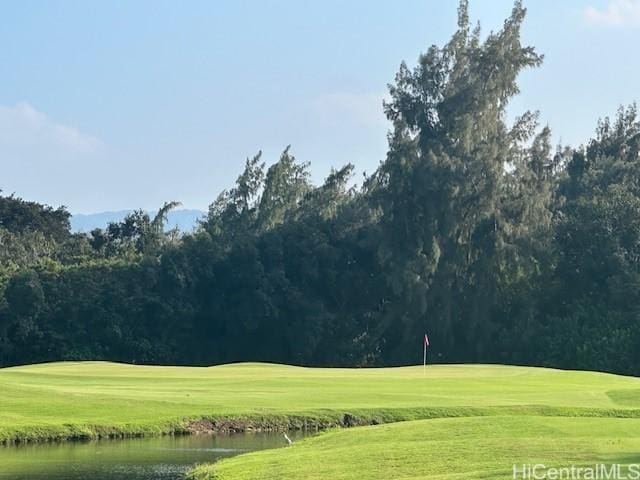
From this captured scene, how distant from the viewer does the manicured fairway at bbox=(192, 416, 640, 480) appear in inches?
778

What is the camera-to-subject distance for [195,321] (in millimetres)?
82438

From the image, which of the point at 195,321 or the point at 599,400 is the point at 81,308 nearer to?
the point at 195,321

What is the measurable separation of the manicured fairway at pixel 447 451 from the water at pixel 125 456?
6.31 feet

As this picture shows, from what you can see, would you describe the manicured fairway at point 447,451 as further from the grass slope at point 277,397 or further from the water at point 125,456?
the grass slope at point 277,397

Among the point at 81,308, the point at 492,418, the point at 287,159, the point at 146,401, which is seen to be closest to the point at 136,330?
the point at 81,308

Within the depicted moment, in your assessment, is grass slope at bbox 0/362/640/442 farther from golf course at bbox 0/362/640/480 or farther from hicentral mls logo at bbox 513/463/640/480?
hicentral mls logo at bbox 513/463/640/480

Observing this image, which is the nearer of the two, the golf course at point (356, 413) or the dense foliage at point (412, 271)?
the golf course at point (356, 413)

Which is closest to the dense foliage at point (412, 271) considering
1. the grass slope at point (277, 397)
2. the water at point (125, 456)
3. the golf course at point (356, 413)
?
the golf course at point (356, 413)

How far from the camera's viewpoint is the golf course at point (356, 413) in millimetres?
21500

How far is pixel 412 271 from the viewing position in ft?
251

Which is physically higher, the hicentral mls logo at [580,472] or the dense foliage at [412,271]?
the dense foliage at [412,271]

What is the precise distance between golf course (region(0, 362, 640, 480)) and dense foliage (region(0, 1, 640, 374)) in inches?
867

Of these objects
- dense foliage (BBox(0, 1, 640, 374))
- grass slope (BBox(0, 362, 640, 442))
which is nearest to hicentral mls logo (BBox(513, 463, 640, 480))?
grass slope (BBox(0, 362, 640, 442))

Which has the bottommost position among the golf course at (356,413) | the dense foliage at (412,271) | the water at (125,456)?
the water at (125,456)
